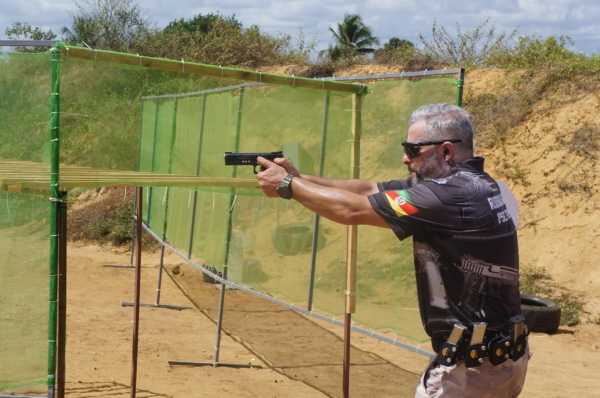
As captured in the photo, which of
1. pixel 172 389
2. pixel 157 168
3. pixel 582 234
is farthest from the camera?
pixel 582 234

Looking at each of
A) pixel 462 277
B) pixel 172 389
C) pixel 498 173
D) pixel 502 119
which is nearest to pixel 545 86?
pixel 502 119

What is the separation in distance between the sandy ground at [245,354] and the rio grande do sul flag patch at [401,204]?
3.45m

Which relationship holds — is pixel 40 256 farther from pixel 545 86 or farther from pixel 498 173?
pixel 545 86

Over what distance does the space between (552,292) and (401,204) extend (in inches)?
293

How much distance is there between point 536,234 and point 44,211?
861cm

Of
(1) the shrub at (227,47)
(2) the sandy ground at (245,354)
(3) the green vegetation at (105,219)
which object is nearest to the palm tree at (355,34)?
(1) the shrub at (227,47)

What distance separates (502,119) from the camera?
40.6 ft

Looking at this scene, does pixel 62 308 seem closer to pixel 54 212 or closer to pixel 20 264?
pixel 20 264

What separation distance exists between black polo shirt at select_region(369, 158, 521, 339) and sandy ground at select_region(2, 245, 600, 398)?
10.4ft

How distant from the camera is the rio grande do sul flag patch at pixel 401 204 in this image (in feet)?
8.45

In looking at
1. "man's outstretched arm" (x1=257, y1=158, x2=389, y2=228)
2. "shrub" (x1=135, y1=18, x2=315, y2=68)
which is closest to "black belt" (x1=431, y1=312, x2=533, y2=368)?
"man's outstretched arm" (x1=257, y1=158, x2=389, y2=228)

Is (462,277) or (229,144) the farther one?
(229,144)

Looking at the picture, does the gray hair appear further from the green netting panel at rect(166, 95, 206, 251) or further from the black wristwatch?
the green netting panel at rect(166, 95, 206, 251)

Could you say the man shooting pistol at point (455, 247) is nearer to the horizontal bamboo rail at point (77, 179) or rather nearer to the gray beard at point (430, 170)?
the gray beard at point (430, 170)
